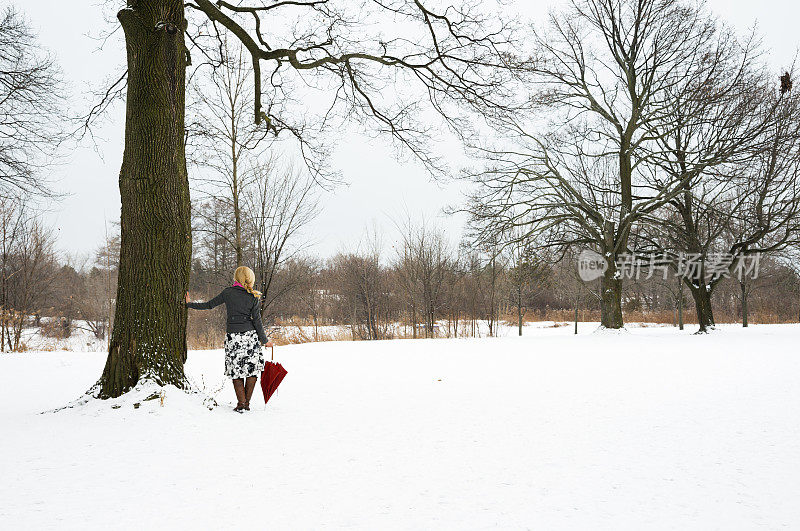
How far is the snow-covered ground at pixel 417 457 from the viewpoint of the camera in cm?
297

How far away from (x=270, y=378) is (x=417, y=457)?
94.2 inches

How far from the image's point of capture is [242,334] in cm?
577

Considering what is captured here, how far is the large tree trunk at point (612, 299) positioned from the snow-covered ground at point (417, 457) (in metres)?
10.2

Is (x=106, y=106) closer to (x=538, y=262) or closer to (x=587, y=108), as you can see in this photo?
(x=538, y=262)

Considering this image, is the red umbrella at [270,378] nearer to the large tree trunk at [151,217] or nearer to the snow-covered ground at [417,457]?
the snow-covered ground at [417,457]

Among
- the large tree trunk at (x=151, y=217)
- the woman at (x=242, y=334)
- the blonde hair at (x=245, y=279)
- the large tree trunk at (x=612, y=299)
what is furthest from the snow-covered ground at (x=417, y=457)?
the large tree trunk at (x=612, y=299)

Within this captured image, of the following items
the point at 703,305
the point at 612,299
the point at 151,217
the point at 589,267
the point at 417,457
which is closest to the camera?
the point at 417,457

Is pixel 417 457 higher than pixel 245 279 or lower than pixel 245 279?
lower

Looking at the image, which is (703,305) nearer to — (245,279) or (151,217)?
(245,279)

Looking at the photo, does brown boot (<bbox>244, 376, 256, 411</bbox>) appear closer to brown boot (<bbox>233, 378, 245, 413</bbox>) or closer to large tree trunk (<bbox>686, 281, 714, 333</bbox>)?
brown boot (<bbox>233, 378, 245, 413</bbox>)

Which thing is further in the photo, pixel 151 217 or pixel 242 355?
pixel 242 355

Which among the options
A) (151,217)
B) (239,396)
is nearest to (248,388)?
(239,396)

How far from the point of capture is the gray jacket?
224 inches

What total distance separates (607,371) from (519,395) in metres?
3.02
